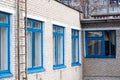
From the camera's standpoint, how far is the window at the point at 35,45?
1396 centimetres

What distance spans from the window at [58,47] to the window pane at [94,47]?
5388 mm

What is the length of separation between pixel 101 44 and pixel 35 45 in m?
9.43

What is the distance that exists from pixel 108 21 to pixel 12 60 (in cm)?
1148

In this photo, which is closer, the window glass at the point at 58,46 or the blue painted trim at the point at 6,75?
the blue painted trim at the point at 6,75

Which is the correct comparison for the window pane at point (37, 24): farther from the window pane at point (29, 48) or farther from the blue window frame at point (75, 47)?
the blue window frame at point (75, 47)

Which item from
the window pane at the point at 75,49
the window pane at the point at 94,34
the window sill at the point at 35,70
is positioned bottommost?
the window sill at the point at 35,70

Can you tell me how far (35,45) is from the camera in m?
14.7

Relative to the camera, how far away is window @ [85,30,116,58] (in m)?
23.2

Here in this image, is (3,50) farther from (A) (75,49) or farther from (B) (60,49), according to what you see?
(A) (75,49)

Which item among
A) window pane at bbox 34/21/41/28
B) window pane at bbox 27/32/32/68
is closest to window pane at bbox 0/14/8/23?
window pane at bbox 27/32/32/68

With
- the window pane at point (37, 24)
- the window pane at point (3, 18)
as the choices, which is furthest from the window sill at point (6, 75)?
the window pane at point (37, 24)

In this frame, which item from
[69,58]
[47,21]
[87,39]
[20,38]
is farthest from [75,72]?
[20,38]

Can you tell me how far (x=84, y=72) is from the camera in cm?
2347

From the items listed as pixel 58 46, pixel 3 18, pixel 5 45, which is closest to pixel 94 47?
pixel 58 46
